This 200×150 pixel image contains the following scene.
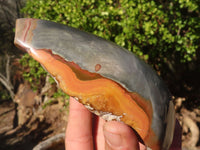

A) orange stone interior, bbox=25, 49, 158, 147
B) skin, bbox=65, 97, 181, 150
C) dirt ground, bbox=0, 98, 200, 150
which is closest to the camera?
orange stone interior, bbox=25, 49, 158, 147

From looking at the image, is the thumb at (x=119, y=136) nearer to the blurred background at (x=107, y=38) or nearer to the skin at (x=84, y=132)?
the skin at (x=84, y=132)

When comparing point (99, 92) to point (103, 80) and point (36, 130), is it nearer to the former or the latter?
point (103, 80)

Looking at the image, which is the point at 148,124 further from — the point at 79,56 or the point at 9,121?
the point at 9,121

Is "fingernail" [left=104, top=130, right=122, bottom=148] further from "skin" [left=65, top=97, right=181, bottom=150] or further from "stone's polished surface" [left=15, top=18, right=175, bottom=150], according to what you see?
"skin" [left=65, top=97, right=181, bottom=150]

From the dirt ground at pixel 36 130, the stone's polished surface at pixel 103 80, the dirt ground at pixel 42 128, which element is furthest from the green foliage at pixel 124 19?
the dirt ground at pixel 36 130

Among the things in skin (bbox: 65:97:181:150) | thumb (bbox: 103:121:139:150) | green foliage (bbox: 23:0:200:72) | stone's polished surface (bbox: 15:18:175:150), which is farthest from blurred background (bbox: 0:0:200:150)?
thumb (bbox: 103:121:139:150)

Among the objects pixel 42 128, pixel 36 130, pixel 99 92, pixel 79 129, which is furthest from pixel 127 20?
A: pixel 36 130
